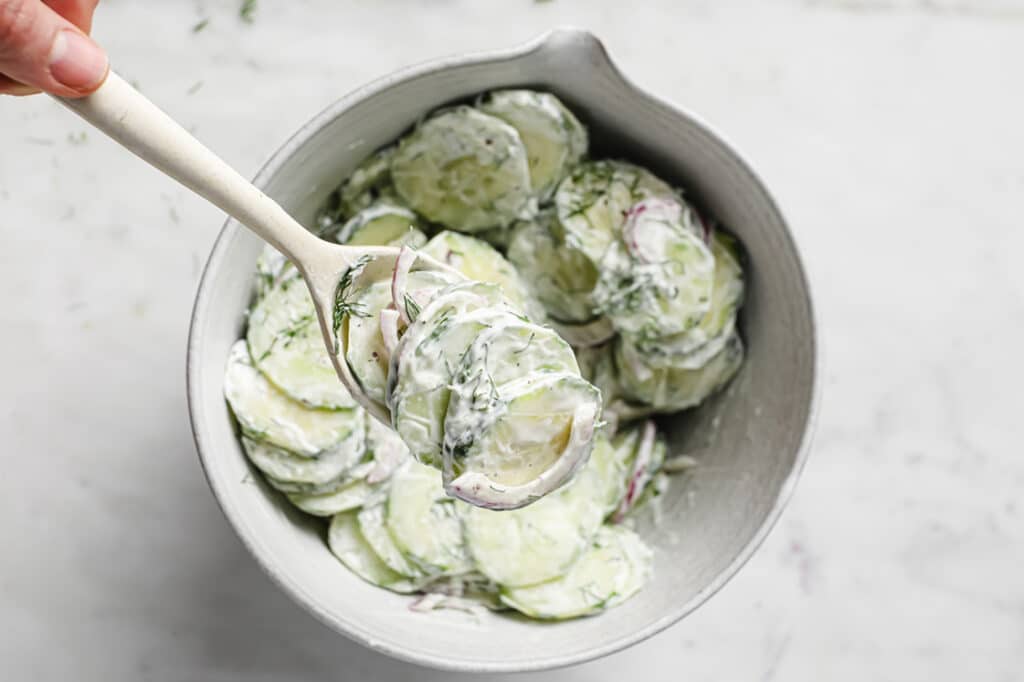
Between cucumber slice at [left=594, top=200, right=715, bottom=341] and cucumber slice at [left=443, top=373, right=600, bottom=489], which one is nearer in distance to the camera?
cucumber slice at [left=443, top=373, right=600, bottom=489]

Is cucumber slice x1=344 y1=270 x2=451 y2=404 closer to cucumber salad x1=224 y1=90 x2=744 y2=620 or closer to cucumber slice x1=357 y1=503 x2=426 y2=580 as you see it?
cucumber salad x1=224 y1=90 x2=744 y2=620

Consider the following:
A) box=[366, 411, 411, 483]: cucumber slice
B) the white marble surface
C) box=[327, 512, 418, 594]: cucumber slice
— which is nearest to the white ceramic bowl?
box=[327, 512, 418, 594]: cucumber slice

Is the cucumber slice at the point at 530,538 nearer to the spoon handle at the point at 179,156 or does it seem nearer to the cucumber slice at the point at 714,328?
the cucumber slice at the point at 714,328

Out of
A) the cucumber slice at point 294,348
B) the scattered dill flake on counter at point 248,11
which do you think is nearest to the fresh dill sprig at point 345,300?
the cucumber slice at point 294,348

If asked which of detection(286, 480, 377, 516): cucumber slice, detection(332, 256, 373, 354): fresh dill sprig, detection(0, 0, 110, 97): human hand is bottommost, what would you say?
detection(286, 480, 377, 516): cucumber slice

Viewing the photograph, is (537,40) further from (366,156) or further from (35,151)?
(35,151)

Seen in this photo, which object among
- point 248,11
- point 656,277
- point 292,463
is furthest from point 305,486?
point 248,11
